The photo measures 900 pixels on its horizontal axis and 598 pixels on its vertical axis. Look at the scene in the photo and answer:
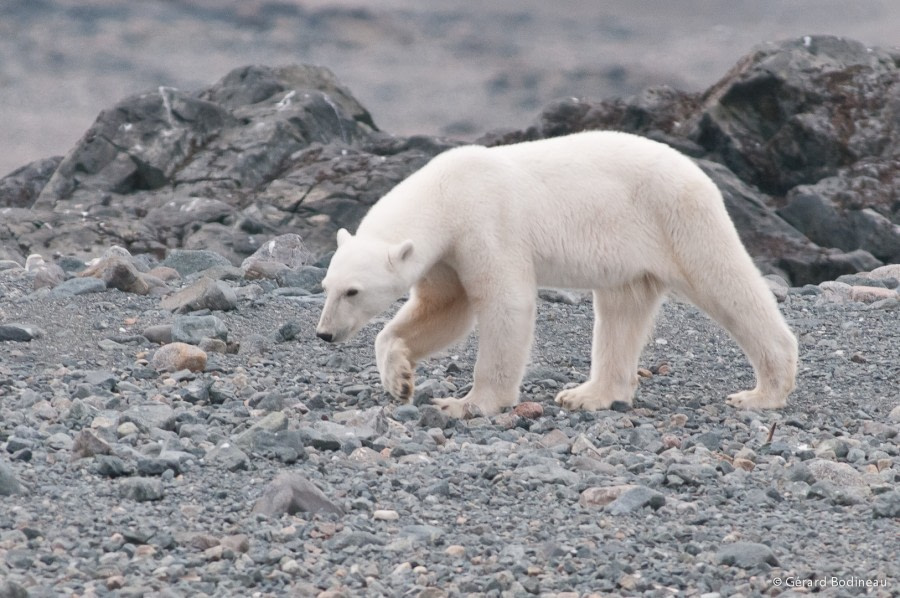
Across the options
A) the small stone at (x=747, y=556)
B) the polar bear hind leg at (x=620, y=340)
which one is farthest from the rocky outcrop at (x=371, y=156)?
the small stone at (x=747, y=556)

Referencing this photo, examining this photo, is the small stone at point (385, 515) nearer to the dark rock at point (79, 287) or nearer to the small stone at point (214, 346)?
the small stone at point (214, 346)

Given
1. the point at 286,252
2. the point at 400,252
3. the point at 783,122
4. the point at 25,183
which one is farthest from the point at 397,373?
the point at 25,183

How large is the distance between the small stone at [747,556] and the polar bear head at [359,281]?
115 inches

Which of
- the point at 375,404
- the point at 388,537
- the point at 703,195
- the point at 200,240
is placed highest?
the point at 703,195

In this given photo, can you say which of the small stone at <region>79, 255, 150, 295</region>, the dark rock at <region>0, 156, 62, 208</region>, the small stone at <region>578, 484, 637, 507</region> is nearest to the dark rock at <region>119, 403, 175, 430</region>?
the small stone at <region>578, 484, 637, 507</region>

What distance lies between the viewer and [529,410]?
6988mm

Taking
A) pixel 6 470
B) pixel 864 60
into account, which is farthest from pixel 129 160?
pixel 6 470

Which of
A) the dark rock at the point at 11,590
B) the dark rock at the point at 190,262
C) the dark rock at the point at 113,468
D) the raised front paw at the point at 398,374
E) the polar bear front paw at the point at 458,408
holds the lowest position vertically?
the dark rock at the point at 190,262

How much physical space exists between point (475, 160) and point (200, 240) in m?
12.9

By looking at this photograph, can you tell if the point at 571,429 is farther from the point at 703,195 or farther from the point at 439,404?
the point at 703,195

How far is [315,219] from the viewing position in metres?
19.9

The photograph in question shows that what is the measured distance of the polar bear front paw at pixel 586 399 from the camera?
7406 millimetres

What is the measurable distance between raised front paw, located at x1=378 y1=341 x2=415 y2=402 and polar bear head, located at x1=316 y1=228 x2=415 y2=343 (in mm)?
290

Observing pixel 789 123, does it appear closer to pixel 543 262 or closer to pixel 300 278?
pixel 300 278
